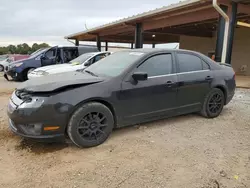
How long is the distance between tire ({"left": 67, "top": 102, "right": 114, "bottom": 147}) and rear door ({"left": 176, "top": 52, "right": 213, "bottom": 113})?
154 cm

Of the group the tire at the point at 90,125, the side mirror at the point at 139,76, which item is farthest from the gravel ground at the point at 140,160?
the side mirror at the point at 139,76

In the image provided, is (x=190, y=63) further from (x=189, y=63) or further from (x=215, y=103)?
(x=215, y=103)

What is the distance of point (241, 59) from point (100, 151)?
14.2 metres

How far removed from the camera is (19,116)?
3225 mm

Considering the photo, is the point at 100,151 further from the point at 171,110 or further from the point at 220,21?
the point at 220,21

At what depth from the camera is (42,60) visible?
11422 millimetres

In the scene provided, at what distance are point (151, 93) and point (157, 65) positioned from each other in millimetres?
554

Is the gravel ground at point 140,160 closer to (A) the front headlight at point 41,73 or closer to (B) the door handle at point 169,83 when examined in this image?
(B) the door handle at point 169,83

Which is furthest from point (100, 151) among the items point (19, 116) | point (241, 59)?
point (241, 59)

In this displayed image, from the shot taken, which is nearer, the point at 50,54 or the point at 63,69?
the point at 63,69

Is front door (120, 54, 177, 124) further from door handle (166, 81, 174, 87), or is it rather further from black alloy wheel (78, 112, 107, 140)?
black alloy wheel (78, 112, 107, 140)

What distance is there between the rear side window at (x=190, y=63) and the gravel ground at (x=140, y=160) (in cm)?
113

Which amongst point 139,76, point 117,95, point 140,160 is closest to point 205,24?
point 139,76

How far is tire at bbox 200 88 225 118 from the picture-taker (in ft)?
15.9
